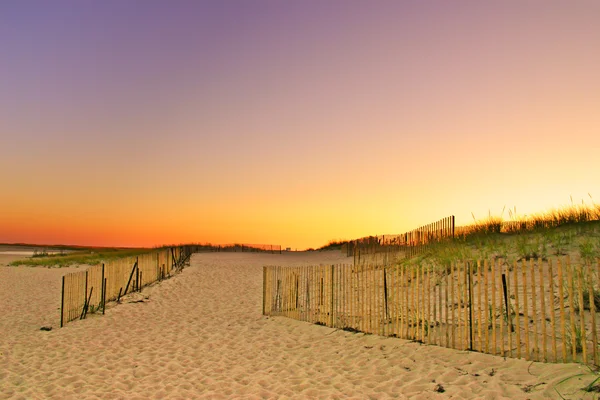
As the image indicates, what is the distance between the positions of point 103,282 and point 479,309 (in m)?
14.0

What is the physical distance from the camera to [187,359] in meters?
11.6

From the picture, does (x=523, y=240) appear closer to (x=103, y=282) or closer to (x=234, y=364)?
(x=234, y=364)

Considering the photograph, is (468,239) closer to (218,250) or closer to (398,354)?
(398,354)

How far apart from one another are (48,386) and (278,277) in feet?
27.7

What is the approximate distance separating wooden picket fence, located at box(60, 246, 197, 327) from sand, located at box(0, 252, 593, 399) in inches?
24.5

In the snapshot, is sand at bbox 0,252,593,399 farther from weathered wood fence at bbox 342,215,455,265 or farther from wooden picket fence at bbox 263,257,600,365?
weathered wood fence at bbox 342,215,455,265

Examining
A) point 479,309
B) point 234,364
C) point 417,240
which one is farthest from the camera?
point 417,240

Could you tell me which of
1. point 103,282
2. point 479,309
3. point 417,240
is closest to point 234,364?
point 479,309

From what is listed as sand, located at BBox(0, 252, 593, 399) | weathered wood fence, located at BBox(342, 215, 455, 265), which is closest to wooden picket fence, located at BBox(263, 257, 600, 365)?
sand, located at BBox(0, 252, 593, 399)

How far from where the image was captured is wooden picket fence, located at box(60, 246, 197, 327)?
1611cm

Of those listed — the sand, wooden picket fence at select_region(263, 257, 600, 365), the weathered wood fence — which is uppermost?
the weathered wood fence

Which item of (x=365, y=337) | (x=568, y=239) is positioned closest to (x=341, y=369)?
(x=365, y=337)

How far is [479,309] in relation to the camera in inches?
372

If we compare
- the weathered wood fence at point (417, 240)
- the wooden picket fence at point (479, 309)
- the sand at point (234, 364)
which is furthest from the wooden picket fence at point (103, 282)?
the weathered wood fence at point (417, 240)
